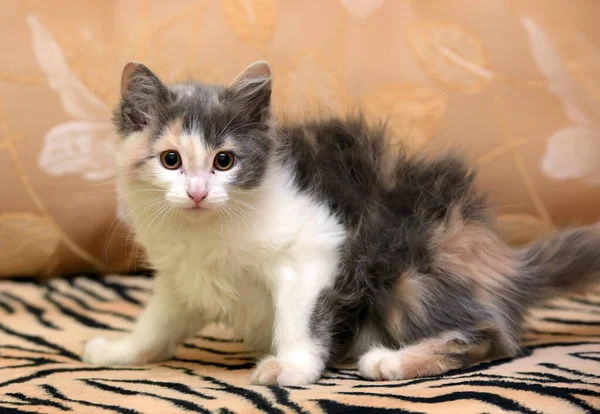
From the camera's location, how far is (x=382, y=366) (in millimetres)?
1250

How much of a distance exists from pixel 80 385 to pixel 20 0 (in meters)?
1.15

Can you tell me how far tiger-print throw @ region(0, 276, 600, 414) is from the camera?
3.46ft

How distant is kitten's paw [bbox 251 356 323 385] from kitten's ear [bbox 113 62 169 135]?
1.55 ft

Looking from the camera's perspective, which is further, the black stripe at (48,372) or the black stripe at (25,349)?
the black stripe at (25,349)

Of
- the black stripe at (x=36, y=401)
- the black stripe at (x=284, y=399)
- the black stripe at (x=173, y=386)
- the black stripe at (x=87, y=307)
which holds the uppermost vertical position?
the black stripe at (x=87, y=307)

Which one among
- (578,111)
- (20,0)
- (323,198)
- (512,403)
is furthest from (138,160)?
(578,111)

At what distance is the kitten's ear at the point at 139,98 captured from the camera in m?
1.27

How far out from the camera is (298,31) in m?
→ 1.94

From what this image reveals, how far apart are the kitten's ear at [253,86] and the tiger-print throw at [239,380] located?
0.50 m

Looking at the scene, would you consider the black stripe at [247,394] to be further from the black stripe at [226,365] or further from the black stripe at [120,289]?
the black stripe at [120,289]

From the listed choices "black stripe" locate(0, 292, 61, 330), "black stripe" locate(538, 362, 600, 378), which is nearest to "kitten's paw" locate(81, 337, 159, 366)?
"black stripe" locate(0, 292, 61, 330)

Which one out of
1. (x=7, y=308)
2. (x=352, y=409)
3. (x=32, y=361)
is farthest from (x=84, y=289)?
(x=352, y=409)

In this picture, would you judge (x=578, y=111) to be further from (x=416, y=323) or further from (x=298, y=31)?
(x=416, y=323)

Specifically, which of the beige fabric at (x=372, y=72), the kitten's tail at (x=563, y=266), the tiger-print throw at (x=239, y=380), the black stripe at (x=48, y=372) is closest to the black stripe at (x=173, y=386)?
the tiger-print throw at (x=239, y=380)
